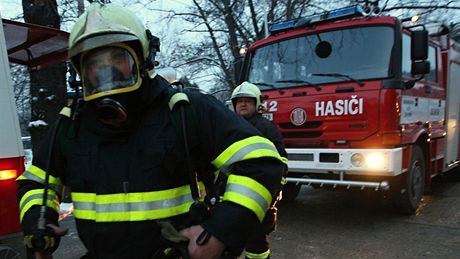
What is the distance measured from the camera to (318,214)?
5938 mm

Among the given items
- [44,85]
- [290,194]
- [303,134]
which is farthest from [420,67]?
[44,85]

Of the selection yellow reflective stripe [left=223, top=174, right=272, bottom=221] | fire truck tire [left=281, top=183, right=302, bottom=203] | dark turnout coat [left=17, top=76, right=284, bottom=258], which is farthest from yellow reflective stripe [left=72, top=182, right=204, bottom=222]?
fire truck tire [left=281, top=183, right=302, bottom=203]

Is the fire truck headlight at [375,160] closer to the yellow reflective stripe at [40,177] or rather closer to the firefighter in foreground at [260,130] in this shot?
the firefighter in foreground at [260,130]

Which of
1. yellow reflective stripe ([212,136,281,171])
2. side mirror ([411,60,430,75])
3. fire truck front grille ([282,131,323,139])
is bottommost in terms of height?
fire truck front grille ([282,131,323,139])

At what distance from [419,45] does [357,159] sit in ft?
5.27

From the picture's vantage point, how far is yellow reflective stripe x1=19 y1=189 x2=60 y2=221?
165cm

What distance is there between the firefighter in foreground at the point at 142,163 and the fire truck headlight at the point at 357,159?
353 cm

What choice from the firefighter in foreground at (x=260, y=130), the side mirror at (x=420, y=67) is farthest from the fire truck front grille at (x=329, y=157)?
the firefighter in foreground at (x=260, y=130)

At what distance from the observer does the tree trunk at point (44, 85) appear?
688 cm

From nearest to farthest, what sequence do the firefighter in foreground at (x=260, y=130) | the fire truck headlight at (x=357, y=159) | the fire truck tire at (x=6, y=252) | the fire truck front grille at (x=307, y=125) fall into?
the fire truck tire at (x=6, y=252) < the firefighter in foreground at (x=260, y=130) < the fire truck headlight at (x=357, y=159) < the fire truck front grille at (x=307, y=125)

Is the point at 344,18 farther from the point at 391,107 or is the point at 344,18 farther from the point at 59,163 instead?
the point at 59,163

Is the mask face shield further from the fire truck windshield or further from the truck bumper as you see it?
the fire truck windshield

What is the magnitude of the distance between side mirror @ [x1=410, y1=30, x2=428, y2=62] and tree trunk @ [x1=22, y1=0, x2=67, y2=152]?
18.5 ft

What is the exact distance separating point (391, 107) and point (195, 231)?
3.94m
